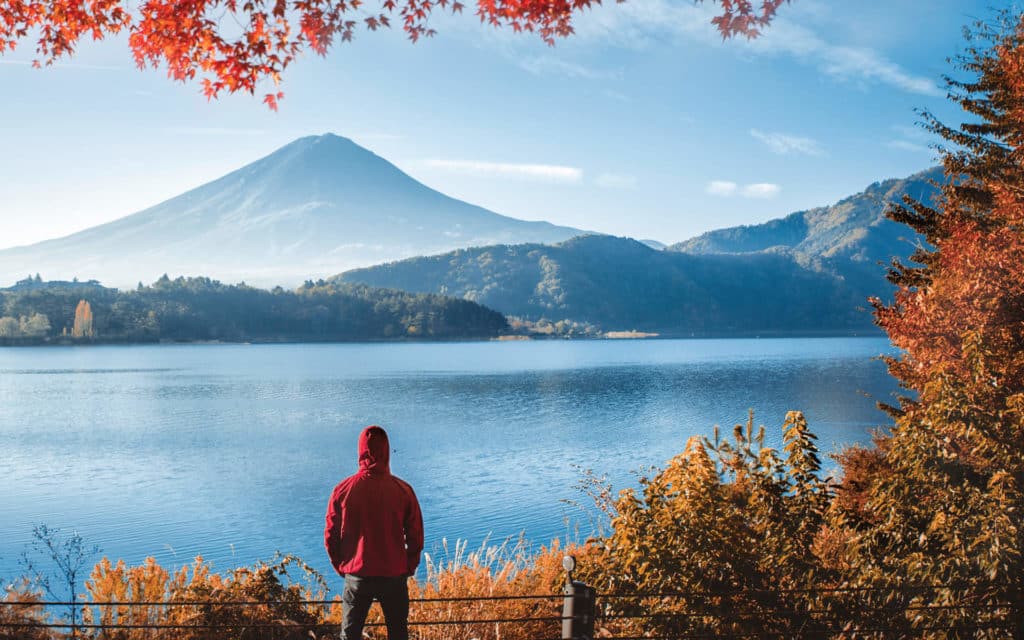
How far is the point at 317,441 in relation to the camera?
3509 cm

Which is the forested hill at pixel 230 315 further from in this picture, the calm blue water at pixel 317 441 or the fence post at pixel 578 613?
the fence post at pixel 578 613

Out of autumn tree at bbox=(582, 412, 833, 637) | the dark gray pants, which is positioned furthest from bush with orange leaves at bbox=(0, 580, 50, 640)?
autumn tree at bbox=(582, 412, 833, 637)

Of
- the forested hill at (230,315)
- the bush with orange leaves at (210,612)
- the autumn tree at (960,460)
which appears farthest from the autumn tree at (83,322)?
the autumn tree at (960,460)

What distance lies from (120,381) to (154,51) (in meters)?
67.8

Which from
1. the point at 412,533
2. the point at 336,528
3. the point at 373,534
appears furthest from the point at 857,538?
the point at 336,528

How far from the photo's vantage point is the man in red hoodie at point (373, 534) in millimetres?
5164

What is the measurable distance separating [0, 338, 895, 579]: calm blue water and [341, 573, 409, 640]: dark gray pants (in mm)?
5965

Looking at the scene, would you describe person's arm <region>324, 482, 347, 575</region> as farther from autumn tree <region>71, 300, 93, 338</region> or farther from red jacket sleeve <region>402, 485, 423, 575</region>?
autumn tree <region>71, 300, 93, 338</region>

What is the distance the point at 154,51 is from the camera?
764 cm

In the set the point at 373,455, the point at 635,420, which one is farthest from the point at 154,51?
the point at 635,420

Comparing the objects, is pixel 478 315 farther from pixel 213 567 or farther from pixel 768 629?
pixel 768 629

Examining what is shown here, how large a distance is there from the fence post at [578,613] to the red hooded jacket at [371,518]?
3.40ft

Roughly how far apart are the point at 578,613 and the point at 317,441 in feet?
103

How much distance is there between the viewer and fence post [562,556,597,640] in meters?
4.95
